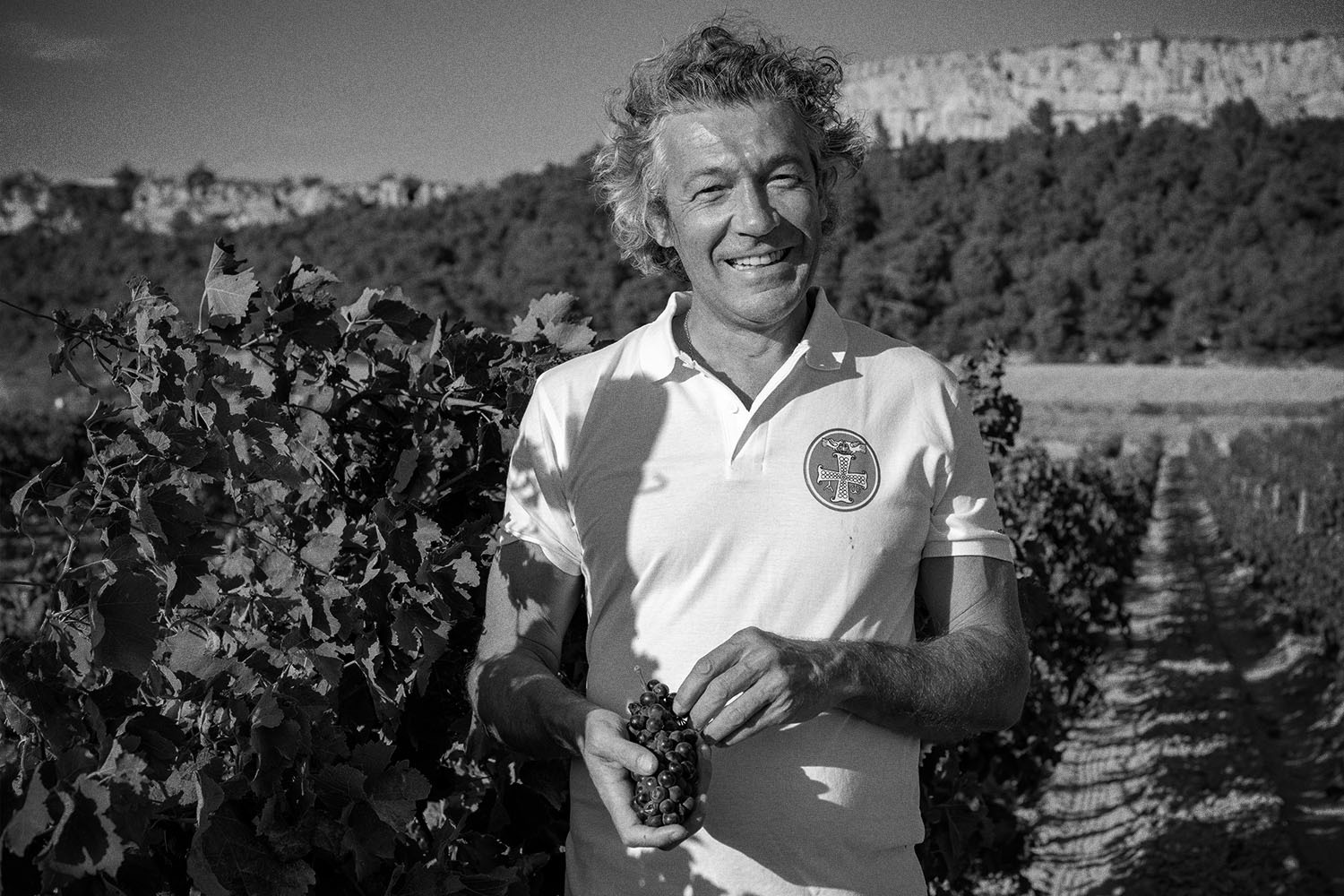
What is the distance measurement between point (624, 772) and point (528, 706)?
248 mm

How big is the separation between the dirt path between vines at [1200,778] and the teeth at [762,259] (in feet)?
14.6

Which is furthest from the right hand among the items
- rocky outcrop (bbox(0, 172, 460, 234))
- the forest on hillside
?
rocky outcrop (bbox(0, 172, 460, 234))

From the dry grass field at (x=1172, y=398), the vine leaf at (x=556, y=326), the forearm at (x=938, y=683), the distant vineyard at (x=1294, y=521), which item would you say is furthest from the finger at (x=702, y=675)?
the dry grass field at (x=1172, y=398)

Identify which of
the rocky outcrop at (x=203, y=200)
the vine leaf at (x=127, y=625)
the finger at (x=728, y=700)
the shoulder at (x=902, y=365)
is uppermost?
the rocky outcrop at (x=203, y=200)

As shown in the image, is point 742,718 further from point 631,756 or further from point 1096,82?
point 1096,82

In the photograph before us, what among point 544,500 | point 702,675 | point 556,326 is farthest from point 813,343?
point 556,326

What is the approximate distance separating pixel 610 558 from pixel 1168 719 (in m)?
7.39

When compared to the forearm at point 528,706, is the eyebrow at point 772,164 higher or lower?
higher

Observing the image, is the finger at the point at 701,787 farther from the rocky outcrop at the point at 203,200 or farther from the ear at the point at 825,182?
the rocky outcrop at the point at 203,200

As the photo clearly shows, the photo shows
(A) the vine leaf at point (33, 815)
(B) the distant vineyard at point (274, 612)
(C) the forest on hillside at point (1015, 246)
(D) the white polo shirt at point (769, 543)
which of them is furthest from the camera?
(C) the forest on hillside at point (1015, 246)

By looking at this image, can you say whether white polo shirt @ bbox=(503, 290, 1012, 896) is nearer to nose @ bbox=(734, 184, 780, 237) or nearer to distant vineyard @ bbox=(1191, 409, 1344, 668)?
nose @ bbox=(734, 184, 780, 237)

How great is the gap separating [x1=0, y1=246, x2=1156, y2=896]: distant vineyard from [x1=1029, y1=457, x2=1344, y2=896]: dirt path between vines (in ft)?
13.6

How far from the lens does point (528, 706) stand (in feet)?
5.32

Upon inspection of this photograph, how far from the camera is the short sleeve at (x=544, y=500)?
5.75 ft
